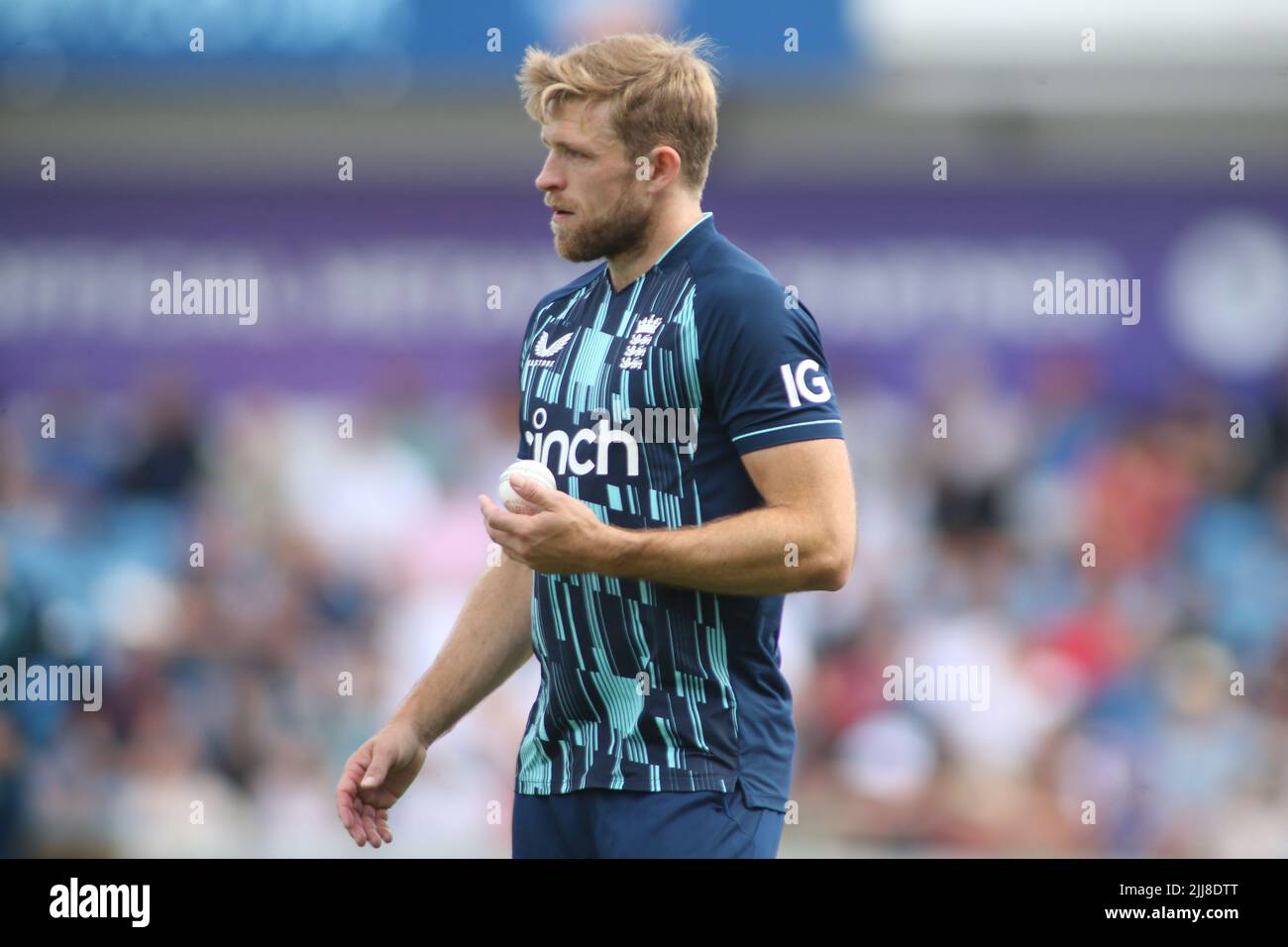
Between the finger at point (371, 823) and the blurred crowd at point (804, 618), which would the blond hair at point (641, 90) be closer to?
the finger at point (371, 823)

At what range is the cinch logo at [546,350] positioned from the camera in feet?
11.6

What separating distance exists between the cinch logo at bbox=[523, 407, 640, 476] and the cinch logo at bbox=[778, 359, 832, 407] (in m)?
0.32

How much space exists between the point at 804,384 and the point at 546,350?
2.05 ft

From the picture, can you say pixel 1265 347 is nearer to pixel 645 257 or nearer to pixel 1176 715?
pixel 1176 715

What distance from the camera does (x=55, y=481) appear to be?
9.02 metres

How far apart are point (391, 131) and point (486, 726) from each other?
3.72 meters

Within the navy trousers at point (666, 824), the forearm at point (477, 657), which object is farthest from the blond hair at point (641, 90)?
the navy trousers at point (666, 824)

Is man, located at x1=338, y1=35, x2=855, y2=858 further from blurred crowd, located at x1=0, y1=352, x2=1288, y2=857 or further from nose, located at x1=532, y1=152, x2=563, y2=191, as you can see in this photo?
blurred crowd, located at x1=0, y1=352, x2=1288, y2=857

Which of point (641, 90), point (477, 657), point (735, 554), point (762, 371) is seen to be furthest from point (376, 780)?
point (641, 90)

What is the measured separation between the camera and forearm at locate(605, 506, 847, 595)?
3.14 meters

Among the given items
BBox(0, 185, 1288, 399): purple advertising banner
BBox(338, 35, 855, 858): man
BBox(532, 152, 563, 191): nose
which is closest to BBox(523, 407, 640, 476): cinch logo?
BBox(338, 35, 855, 858): man

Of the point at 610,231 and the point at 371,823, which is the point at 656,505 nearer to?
the point at 610,231

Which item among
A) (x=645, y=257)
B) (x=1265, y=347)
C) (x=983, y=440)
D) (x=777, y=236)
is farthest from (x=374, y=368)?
(x=645, y=257)

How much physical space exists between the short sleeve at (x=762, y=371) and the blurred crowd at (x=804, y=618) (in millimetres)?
4756
